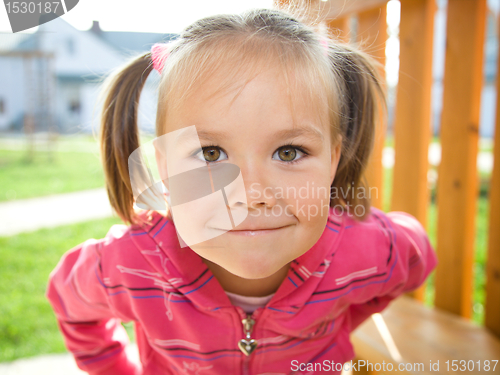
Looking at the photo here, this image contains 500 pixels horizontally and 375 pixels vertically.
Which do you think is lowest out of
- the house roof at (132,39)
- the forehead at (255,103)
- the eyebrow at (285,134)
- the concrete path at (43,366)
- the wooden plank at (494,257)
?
the concrete path at (43,366)

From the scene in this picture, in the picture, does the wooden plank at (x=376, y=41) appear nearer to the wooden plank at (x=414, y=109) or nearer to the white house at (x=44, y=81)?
the wooden plank at (x=414, y=109)

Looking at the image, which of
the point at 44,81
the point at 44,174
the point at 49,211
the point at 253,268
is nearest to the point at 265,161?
the point at 253,268

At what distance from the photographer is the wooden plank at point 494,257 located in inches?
40.4

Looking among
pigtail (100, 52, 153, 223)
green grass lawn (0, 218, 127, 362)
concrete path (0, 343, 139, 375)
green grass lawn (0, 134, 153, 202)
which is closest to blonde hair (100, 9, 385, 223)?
pigtail (100, 52, 153, 223)

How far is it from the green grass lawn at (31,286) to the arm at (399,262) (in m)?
1.07

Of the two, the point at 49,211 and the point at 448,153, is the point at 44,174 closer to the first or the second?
the point at 49,211

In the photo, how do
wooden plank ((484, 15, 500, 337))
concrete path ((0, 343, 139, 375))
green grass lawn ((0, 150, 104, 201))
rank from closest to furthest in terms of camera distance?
1. wooden plank ((484, 15, 500, 337))
2. concrete path ((0, 343, 139, 375))
3. green grass lawn ((0, 150, 104, 201))

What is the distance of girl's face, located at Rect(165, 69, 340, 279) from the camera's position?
524mm

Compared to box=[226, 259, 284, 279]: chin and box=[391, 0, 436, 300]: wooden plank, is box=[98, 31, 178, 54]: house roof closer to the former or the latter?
box=[226, 259, 284, 279]: chin

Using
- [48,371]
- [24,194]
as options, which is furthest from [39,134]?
[48,371]

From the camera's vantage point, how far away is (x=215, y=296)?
715mm

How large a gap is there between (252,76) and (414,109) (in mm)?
861

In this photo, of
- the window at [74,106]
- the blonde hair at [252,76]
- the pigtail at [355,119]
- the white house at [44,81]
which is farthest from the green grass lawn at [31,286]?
the window at [74,106]

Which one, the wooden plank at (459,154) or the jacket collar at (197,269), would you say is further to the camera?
the wooden plank at (459,154)
